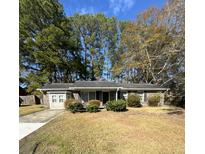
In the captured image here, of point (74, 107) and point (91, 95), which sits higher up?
point (91, 95)

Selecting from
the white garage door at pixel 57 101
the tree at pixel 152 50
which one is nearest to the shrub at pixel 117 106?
the white garage door at pixel 57 101

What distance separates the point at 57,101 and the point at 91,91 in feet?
12.9

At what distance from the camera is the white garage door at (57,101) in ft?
60.2

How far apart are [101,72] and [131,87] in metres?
11.3

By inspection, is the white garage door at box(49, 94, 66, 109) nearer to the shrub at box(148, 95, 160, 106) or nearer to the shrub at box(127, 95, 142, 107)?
the shrub at box(127, 95, 142, 107)

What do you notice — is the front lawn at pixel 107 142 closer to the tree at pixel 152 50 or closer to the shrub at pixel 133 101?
the shrub at pixel 133 101

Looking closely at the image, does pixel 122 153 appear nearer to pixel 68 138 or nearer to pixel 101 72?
pixel 68 138

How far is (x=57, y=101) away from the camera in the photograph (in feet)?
60.7

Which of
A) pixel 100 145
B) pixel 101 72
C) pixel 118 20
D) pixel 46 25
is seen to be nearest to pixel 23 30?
pixel 46 25

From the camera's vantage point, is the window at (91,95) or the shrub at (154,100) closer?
the shrub at (154,100)

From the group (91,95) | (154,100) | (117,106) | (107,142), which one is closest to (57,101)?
(91,95)

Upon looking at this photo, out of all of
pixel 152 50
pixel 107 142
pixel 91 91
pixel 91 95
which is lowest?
pixel 107 142

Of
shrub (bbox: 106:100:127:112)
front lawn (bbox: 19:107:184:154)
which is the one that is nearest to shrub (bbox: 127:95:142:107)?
shrub (bbox: 106:100:127:112)

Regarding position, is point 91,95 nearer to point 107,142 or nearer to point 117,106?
point 117,106
